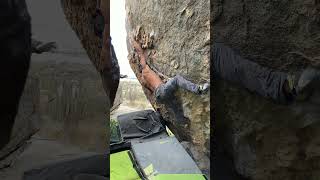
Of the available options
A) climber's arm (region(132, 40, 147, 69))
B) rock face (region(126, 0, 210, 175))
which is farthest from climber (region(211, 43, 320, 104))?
→ climber's arm (region(132, 40, 147, 69))

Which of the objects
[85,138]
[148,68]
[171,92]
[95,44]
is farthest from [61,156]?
[148,68]

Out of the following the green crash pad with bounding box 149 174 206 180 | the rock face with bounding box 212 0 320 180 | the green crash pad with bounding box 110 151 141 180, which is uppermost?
the rock face with bounding box 212 0 320 180

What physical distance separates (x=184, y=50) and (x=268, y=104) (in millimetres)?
316

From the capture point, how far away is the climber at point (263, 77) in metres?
0.75

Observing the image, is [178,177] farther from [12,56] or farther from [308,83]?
[12,56]

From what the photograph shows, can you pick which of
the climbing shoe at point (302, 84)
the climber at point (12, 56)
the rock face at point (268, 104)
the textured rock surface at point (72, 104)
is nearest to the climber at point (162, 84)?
the rock face at point (268, 104)

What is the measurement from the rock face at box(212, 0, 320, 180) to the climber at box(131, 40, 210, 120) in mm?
132

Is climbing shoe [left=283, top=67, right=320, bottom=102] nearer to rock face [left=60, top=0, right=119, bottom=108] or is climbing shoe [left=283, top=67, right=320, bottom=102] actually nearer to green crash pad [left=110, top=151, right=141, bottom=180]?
rock face [left=60, top=0, right=119, bottom=108]

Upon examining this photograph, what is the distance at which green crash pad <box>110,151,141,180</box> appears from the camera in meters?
1.00

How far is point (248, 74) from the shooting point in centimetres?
79

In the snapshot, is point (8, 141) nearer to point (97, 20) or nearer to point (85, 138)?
point (85, 138)

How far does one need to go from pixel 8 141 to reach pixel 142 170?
641 millimetres

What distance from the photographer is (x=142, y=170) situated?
1.07m

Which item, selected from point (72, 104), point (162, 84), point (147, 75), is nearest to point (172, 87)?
point (162, 84)
